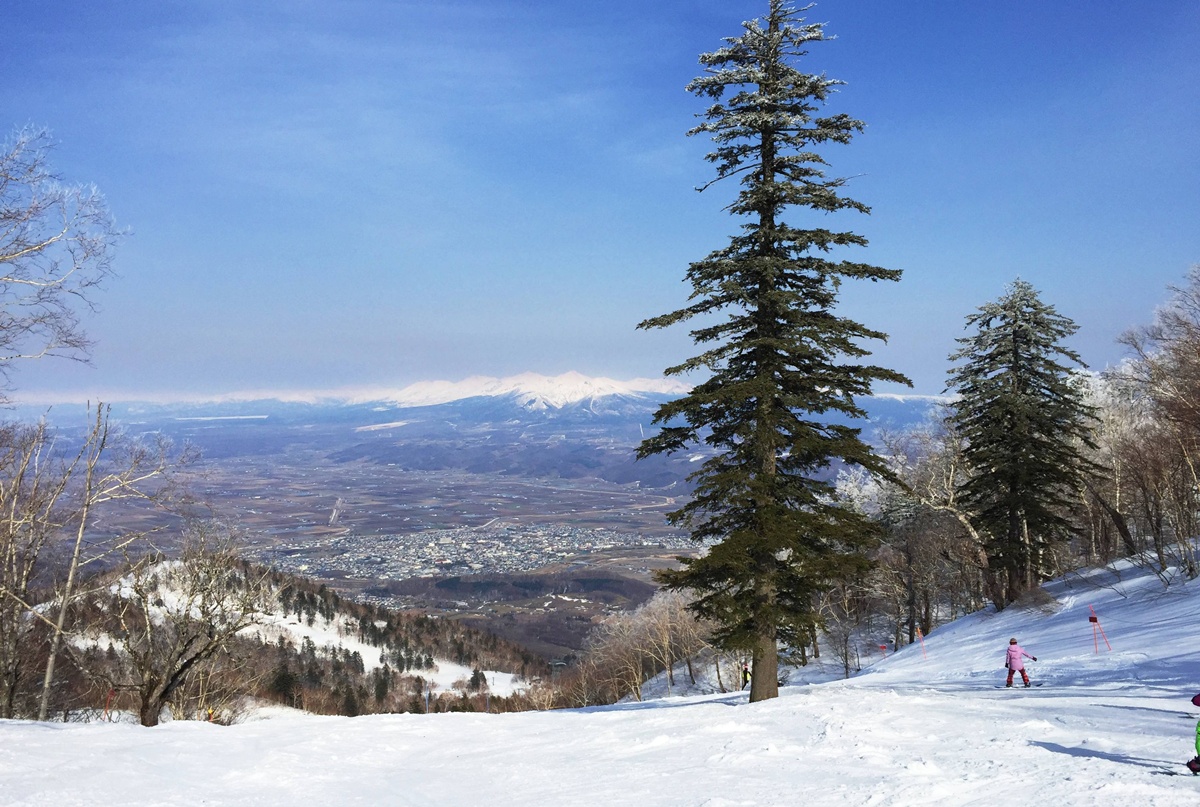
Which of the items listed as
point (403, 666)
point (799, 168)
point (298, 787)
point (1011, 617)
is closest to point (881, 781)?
point (298, 787)

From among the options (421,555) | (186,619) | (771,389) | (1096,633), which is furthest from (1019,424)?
(421,555)

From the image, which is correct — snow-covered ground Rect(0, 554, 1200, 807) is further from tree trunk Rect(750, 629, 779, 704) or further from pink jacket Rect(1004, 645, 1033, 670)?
tree trunk Rect(750, 629, 779, 704)

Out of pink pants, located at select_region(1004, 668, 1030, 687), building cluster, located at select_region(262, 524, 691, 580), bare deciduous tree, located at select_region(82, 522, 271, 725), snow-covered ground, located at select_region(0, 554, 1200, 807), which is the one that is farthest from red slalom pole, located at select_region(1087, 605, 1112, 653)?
building cluster, located at select_region(262, 524, 691, 580)

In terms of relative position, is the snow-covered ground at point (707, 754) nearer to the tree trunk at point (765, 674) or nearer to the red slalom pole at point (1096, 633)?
the tree trunk at point (765, 674)

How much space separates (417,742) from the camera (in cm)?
1242

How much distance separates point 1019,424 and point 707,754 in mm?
21778

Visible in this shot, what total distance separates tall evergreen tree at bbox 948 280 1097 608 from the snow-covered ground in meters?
11.1

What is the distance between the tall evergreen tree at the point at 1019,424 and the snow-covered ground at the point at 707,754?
11.1m

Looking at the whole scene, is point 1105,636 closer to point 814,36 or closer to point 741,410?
Result: point 741,410

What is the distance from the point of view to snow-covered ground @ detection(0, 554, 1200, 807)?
7.58 metres

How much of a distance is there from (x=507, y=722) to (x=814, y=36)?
628 inches

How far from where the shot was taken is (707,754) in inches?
383

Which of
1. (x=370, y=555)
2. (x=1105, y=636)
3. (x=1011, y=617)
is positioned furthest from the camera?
(x=370, y=555)

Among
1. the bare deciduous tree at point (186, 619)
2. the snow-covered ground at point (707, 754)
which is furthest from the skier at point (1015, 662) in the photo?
the bare deciduous tree at point (186, 619)
